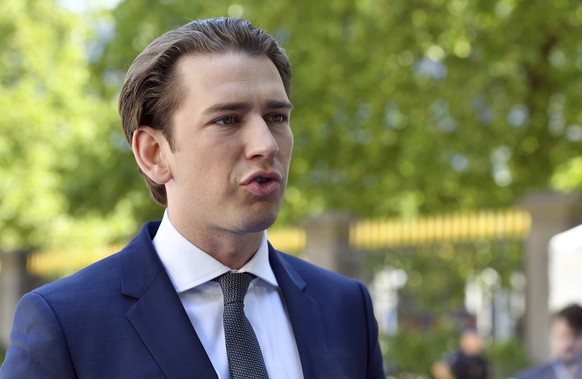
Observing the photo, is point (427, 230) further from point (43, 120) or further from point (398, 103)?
point (43, 120)

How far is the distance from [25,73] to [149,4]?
27.8ft

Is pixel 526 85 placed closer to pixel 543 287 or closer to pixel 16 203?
pixel 543 287

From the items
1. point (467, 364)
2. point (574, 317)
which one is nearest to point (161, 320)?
point (574, 317)

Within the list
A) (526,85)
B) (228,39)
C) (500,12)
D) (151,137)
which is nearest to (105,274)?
(151,137)

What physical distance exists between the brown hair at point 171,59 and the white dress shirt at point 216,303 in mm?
223

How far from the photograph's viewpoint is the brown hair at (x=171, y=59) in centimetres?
219

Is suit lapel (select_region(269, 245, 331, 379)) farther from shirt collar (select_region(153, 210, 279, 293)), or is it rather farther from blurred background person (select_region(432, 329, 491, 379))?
blurred background person (select_region(432, 329, 491, 379))

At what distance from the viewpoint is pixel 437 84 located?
14859 millimetres

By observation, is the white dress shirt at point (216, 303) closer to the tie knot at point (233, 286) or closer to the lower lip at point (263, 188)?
the tie knot at point (233, 286)

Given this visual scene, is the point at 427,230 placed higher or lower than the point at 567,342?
higher

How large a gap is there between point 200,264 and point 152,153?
25 cm

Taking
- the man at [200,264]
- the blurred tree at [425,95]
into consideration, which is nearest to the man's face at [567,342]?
the man at [200,264]

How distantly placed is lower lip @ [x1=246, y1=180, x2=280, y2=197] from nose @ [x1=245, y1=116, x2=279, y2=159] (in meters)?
0.05

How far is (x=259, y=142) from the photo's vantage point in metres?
2.06
